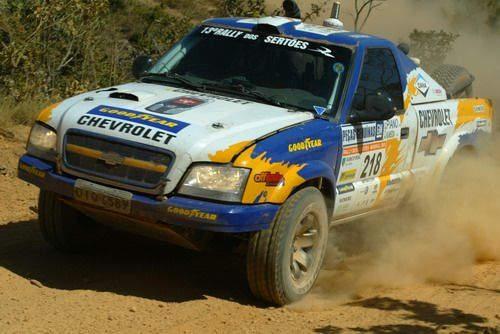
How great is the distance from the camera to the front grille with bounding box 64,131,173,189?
16.8 feet

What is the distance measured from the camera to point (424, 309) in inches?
224

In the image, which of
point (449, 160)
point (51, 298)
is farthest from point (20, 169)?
point (449, 160)

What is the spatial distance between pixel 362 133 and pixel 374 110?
187 millimetres

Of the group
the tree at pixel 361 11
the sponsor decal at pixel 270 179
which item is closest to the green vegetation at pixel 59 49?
the tree at pixel 361 11

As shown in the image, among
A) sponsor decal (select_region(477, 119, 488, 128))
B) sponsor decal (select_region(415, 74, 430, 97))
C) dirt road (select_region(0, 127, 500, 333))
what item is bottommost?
dirt road (select_region(0, 127, 500, 333))

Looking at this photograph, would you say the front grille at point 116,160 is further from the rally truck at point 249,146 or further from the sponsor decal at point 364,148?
the sponsor decal at point 364,148

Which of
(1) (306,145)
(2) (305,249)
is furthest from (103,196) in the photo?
(2) (305,249)

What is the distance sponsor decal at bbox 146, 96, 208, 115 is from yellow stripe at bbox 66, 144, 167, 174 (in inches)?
17.6

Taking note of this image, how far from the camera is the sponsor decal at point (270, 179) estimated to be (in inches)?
201

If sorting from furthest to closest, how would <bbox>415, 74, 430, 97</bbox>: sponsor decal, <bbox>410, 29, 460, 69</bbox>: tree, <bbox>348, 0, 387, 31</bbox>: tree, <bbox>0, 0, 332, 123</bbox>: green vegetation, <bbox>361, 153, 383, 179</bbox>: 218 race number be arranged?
<bbox>410, 29, 460, 69</bbox>: tree
<bbox>348, 0, 387, 31</bbox>: tree
<bbox>0, 0, 332, 123</bbox>: green vegetation
<bbox>415, 74, 430, 97</bbox>: sponsor decal
<bbox>361, 153, 383, 179</bbox>: 218 race number

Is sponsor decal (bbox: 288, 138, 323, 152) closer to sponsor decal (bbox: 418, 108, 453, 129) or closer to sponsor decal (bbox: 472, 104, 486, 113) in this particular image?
sponsor decal (bbox: 418, 108, 453, 129)

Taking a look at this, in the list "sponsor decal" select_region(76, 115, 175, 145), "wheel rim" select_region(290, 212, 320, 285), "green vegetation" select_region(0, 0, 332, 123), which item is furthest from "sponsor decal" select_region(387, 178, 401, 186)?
"green vegetation" select_region(0, 0, 332, 123)

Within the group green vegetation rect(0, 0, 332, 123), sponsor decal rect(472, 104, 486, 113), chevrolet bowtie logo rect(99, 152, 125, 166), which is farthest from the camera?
green vegetation rect(0, 0, 332, 123)

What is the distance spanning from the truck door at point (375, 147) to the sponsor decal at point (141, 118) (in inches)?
51.9
